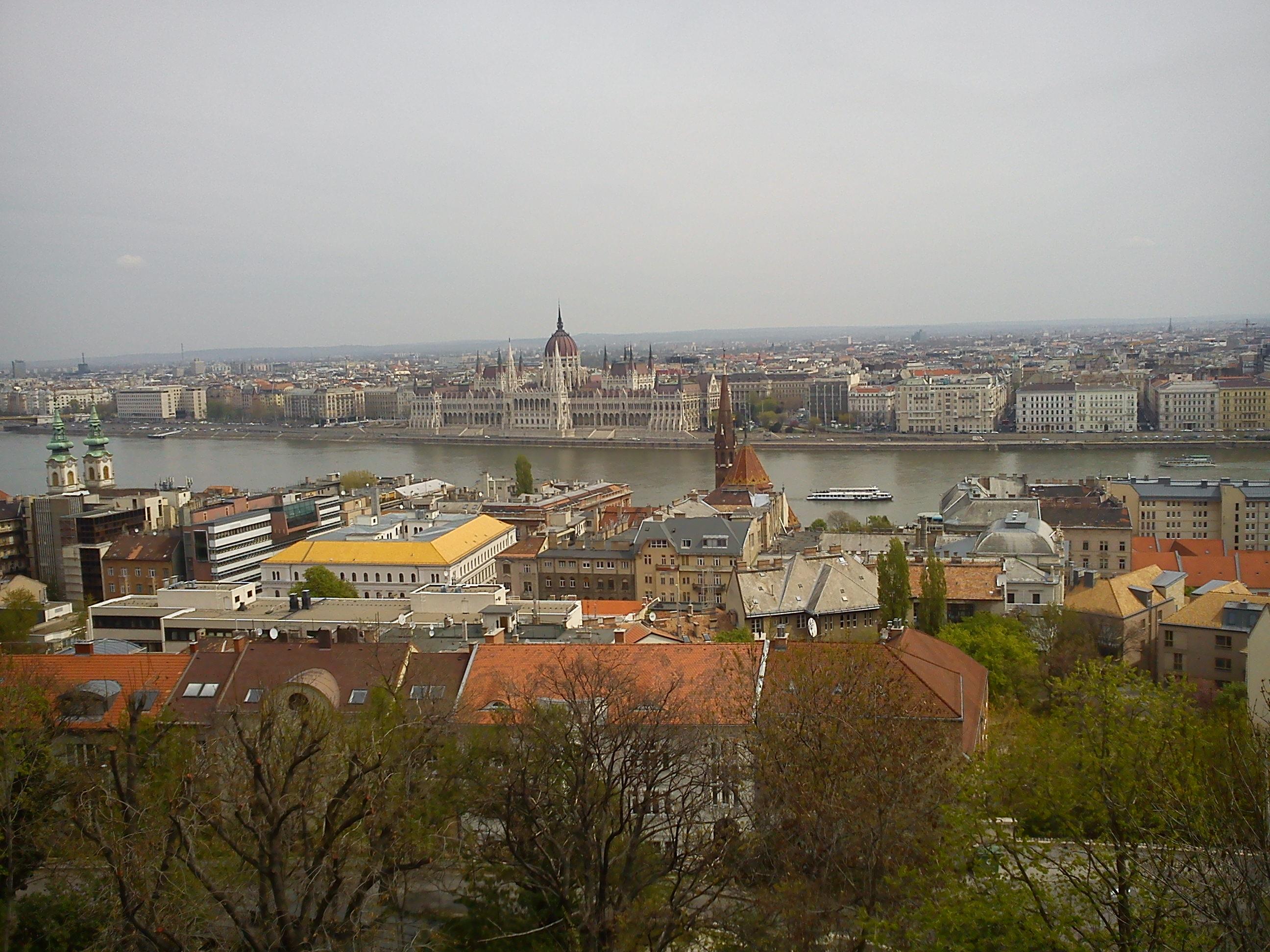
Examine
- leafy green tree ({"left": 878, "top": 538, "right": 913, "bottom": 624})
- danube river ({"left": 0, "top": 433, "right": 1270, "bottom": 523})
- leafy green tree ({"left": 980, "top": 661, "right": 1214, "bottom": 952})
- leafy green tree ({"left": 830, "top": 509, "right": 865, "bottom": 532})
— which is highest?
leafy green tree ({"left": 980, "top": 661, "right": 1214, "bottom": 952})

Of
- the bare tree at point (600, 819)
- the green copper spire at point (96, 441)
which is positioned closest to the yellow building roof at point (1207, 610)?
the bare tree at point (600, 819)

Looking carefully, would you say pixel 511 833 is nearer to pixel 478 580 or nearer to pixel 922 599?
pixel 922 599

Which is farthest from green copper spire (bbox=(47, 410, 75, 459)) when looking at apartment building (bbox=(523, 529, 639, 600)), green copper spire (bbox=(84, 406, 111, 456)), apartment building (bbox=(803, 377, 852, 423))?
apartment building (bbox=(803, 377, 852, 423))

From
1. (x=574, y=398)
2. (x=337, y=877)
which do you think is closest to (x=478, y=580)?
(x=337, y=877)

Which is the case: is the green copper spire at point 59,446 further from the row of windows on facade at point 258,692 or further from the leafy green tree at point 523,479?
the row of windows on facade at point 258,692

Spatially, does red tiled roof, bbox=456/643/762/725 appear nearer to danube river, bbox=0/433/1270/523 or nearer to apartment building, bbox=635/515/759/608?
apartment building, bbox=635/515/759/608

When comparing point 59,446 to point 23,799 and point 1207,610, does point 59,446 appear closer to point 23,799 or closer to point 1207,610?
point 23,799
